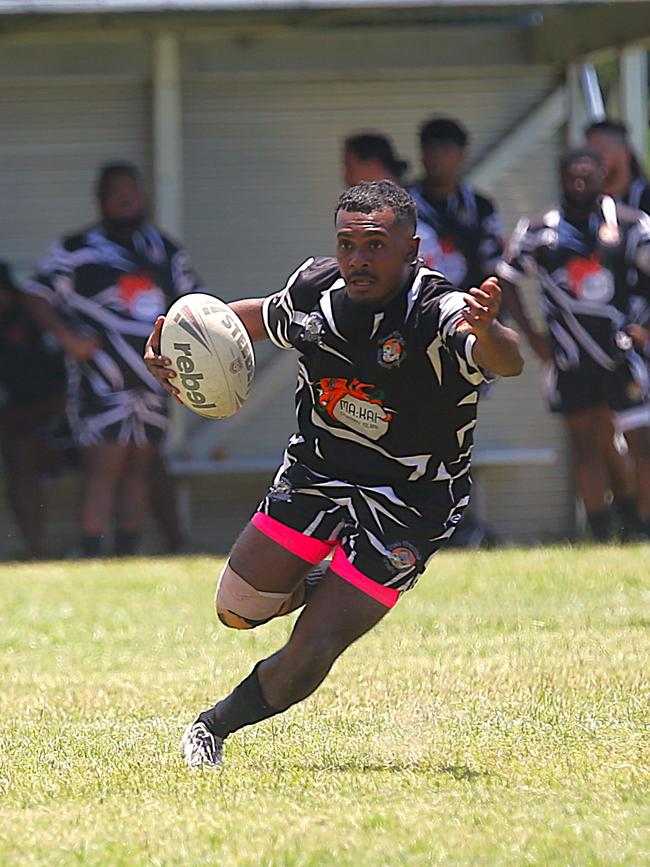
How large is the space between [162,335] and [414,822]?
1.92m

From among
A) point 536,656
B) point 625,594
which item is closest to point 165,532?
point 625,594

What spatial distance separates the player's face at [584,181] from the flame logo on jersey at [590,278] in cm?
36

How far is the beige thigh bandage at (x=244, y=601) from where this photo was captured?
5824 millimetres

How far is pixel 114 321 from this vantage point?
11.8 metres

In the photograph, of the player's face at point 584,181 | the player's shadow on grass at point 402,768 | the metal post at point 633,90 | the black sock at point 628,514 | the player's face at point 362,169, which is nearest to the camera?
the player's shadow on grass at point 402,768

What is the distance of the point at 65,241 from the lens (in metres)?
11.7

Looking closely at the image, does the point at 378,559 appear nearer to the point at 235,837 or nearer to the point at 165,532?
the point at 235,837

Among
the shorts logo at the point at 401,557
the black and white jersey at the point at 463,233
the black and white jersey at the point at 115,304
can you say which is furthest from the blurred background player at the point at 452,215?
the shorts logo at the point at 401,557

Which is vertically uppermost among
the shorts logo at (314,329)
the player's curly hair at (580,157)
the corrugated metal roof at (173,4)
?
the corrugated metal roof at (173,4)

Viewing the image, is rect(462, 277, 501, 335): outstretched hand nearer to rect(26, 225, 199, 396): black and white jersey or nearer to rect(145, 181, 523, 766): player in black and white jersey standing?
rect(145, 181, 523, 766): player in black and white jersey standing

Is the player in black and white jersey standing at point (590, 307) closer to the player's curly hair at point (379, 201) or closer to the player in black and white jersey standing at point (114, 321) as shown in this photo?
the player in black and white jersey standing at point (114, 321)

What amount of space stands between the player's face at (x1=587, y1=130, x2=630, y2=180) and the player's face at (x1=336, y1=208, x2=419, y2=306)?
21.1 feet

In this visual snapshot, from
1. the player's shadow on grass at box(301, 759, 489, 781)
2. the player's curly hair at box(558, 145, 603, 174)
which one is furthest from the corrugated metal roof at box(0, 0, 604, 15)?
the player's shadow on grass at box(301, 759, 489, 781)

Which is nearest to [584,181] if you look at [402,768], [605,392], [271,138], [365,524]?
[605,392]
